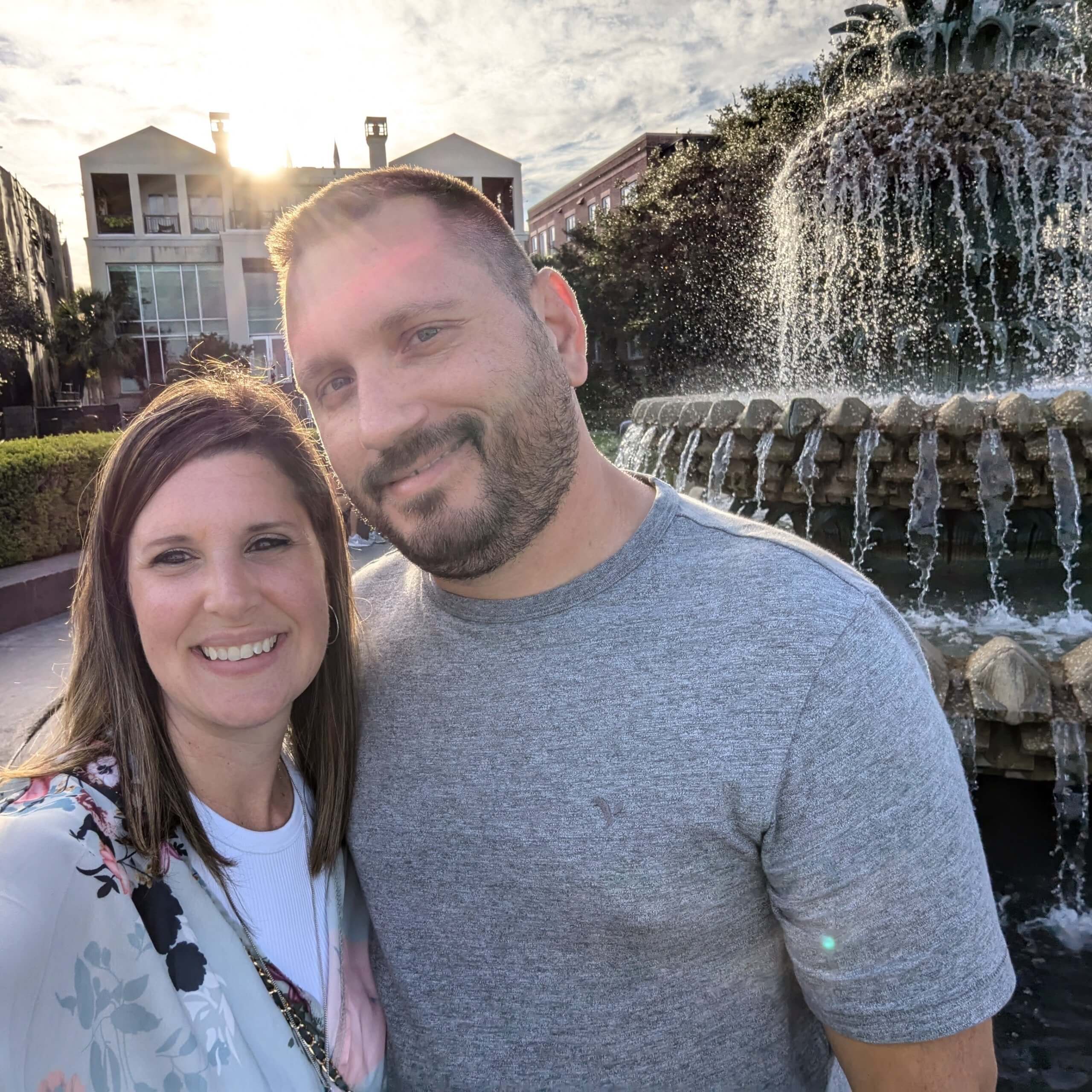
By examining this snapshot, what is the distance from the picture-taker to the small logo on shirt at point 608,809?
1.28 m

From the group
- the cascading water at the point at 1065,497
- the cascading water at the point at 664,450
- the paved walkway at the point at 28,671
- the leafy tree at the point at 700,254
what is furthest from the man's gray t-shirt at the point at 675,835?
the leafy tree at the point at 700,254

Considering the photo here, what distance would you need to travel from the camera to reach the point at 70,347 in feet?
100

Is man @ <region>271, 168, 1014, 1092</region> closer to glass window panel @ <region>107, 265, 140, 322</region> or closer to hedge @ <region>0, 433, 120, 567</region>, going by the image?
hedge @ <region>0, 433, 120, 567</region>

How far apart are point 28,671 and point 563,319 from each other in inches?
200

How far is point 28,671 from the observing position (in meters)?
5.26

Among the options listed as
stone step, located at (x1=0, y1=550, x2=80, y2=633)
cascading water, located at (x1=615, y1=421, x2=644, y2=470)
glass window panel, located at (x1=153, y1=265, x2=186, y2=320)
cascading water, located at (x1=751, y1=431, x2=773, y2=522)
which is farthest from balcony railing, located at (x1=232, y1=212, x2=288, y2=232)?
cascading water, located at (x1=751, y1=431, x2=773, y2=522)

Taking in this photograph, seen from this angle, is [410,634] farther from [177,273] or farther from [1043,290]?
[177,273]

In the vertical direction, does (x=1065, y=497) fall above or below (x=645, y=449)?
below

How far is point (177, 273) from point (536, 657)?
38590mm

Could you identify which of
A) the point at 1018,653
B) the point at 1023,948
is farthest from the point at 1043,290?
the point at 1023,948

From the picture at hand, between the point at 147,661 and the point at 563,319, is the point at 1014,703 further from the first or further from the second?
the point at 147,661

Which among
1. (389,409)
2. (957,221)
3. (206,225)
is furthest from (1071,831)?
(206,225)

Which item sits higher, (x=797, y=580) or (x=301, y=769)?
(x=797, y=580)

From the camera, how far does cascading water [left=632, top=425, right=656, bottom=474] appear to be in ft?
17.4
